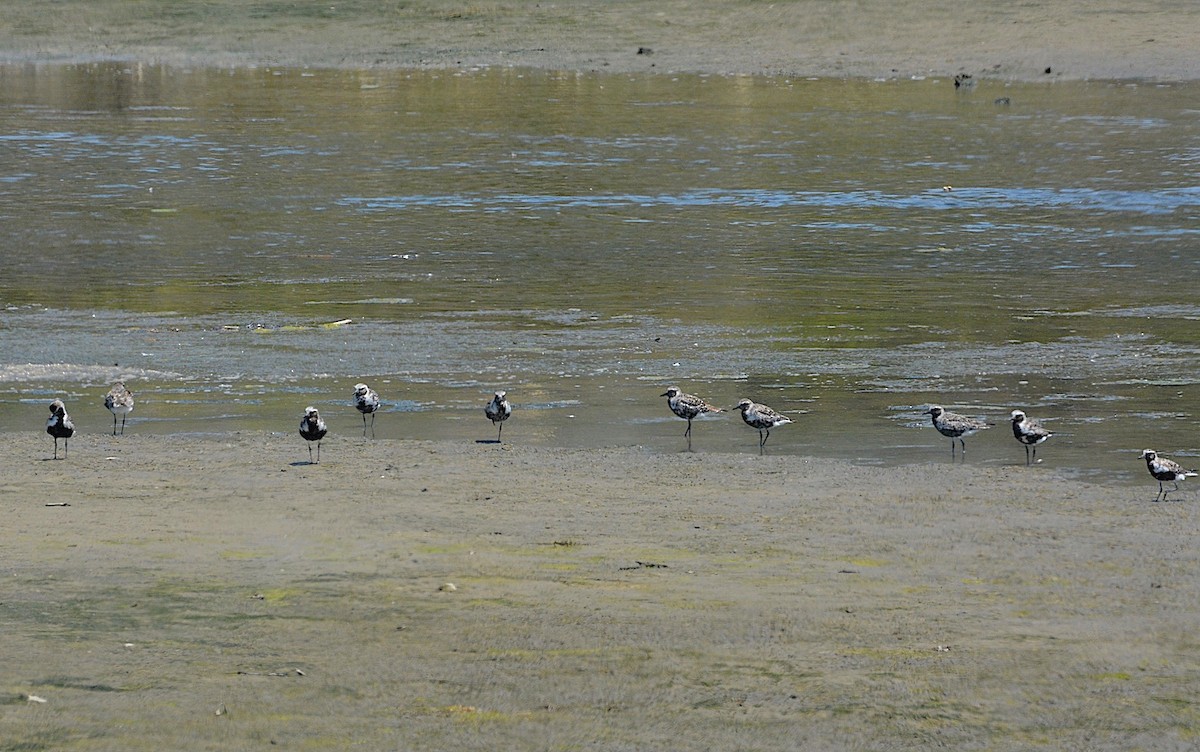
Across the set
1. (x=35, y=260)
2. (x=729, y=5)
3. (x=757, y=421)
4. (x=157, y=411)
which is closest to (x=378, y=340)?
(x=157, y=411)

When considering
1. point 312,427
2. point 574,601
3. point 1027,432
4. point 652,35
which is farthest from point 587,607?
point 652,35

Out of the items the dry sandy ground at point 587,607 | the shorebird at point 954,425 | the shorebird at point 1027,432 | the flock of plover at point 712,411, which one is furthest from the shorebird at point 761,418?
the shorebird at point 1027,432

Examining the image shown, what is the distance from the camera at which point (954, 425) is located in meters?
11.2

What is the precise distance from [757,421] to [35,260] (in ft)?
33.6

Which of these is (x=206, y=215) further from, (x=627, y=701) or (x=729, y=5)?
(x=729, y=5)

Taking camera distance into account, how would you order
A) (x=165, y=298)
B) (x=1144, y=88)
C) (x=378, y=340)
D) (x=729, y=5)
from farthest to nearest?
1. (x=729, y=5)
2. (x=1144, y=88)
3. (x=165, y=298)
4. (x=378, y=340)

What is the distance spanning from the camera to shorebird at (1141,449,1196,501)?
1010 centimetres

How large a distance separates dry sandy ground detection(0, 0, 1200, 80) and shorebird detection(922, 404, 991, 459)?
26.8m

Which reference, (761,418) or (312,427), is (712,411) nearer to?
(761,418)

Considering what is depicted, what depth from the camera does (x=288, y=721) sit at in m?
6.68

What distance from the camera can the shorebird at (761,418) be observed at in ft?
37.8

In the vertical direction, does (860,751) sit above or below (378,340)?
below

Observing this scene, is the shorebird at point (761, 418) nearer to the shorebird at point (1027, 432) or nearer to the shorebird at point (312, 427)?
the shorebird at point (1027, 432)

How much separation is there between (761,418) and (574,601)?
12.4 feet
